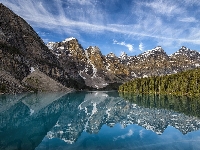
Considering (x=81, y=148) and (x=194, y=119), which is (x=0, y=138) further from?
(x=194, y=119)

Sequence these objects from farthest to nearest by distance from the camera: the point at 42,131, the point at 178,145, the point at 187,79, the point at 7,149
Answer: the point at 187,79 → the point at 42,131 → the point at 178,145 → the point at 7,149

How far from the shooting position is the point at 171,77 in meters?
184

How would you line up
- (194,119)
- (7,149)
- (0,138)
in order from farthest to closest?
(194,119)
(0,138)
(7,149)

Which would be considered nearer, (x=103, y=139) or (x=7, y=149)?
(x=7, y=149)

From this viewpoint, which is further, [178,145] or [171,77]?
[171,77]

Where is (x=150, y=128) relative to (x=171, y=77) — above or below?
below

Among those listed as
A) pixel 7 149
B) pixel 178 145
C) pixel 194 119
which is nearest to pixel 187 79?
pixel 194 119

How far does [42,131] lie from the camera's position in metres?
40.8

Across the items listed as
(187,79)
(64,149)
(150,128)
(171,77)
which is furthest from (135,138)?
(171,77)

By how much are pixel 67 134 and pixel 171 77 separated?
160365mm

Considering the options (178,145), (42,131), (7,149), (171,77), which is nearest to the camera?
(7,149)

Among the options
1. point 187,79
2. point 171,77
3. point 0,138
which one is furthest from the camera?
point 171,77

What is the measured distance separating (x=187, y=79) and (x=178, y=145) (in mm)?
137816

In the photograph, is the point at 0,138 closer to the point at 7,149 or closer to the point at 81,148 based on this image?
the point at 7,149
